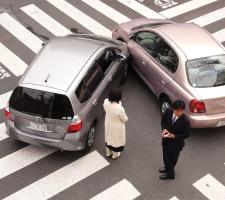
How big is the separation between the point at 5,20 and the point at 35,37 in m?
1.43

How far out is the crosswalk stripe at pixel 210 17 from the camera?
1445cm

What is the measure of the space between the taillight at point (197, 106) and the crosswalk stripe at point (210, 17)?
565 cm

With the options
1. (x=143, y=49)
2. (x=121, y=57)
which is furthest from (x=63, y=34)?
(x=121, y=57)

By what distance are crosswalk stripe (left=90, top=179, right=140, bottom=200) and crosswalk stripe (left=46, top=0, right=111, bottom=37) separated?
6.01 meters

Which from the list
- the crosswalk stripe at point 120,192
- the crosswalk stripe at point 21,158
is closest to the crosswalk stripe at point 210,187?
the crosswalk stripe at point 120,192

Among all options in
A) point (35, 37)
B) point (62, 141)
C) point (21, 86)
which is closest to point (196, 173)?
point (62, 141)

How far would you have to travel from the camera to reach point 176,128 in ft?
26.0

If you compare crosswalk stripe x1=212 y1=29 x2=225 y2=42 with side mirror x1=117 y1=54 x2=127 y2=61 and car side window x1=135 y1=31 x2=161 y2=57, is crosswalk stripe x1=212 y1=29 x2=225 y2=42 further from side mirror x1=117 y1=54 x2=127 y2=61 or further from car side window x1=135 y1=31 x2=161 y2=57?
side mirror x1=117 y1=54 x2=127 y2=61

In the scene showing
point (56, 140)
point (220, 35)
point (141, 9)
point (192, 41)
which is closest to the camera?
point (56, 140)

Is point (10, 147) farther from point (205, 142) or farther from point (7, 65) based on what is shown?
point (205, 142)

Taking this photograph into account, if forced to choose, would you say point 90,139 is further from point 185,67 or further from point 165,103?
point 185,67

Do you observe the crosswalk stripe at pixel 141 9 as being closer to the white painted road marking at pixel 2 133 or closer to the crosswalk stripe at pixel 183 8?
the crosswalk stripe at pixel 183 8

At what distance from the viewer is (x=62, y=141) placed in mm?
8852

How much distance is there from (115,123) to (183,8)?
25.3 ft
